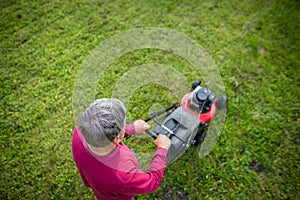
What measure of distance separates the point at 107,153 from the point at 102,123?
0.23 m

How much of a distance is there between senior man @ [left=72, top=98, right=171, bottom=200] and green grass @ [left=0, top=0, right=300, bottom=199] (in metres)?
1.17

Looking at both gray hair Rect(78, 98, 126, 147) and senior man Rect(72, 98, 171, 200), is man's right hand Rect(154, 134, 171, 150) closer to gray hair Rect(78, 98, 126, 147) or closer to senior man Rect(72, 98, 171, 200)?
senior man Rect(72, 98, 171, 200)

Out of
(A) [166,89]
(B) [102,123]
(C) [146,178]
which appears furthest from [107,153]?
(A) [166,89]

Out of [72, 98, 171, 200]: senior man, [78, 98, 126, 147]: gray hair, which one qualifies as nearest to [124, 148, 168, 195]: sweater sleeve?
[72, 98, 171, 200]: senior man

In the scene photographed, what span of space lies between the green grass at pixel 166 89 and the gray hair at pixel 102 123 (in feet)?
4.81

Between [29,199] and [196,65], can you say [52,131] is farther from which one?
[196,65]

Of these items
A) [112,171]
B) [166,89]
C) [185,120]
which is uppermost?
[112,171]

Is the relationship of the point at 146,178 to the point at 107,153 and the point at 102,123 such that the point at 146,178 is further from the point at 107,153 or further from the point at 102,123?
the point at 102,123

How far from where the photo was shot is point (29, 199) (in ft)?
9.24

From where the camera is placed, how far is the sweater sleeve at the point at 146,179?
177 cm

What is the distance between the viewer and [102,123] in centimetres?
162

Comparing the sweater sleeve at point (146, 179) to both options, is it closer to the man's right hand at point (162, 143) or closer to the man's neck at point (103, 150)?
the man's right hand at point (162, 143)

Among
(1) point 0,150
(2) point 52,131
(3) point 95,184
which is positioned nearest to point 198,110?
(3) point 95,184

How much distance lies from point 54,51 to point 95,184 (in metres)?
2.63
